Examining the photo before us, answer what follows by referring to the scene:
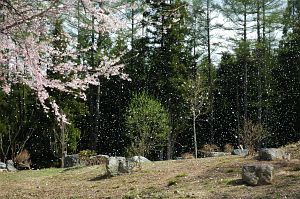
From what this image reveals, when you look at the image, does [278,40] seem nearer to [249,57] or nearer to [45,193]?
[249,57]

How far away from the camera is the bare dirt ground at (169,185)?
649 centimetres

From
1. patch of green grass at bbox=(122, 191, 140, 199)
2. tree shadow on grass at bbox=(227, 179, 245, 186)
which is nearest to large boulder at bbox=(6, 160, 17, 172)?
patch of green grass at bbox=(122, 191, 140, 199)

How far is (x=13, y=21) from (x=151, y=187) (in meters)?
4.12

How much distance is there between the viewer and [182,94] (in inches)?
843

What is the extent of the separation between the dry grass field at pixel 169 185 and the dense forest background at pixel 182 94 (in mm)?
9224

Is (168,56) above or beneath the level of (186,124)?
above

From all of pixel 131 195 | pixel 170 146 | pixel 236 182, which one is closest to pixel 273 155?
pixel 236 182

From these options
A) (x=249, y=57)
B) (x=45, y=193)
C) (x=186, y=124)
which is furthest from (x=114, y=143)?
(x=45, y=193)

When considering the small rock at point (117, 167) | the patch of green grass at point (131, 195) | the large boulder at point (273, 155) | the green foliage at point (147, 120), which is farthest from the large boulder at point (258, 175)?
the green foliage at point (147, 120)

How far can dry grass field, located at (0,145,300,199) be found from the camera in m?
6.49

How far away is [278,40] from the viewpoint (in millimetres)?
23094

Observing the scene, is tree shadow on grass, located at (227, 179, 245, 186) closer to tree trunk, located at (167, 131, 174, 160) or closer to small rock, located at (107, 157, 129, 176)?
small rock, located at (107, 157, 129, 176)

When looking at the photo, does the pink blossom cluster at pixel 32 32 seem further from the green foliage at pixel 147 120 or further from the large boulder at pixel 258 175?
the green foliage at pixel 147 120

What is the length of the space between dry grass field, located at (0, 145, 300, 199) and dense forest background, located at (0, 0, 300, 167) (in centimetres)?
922
